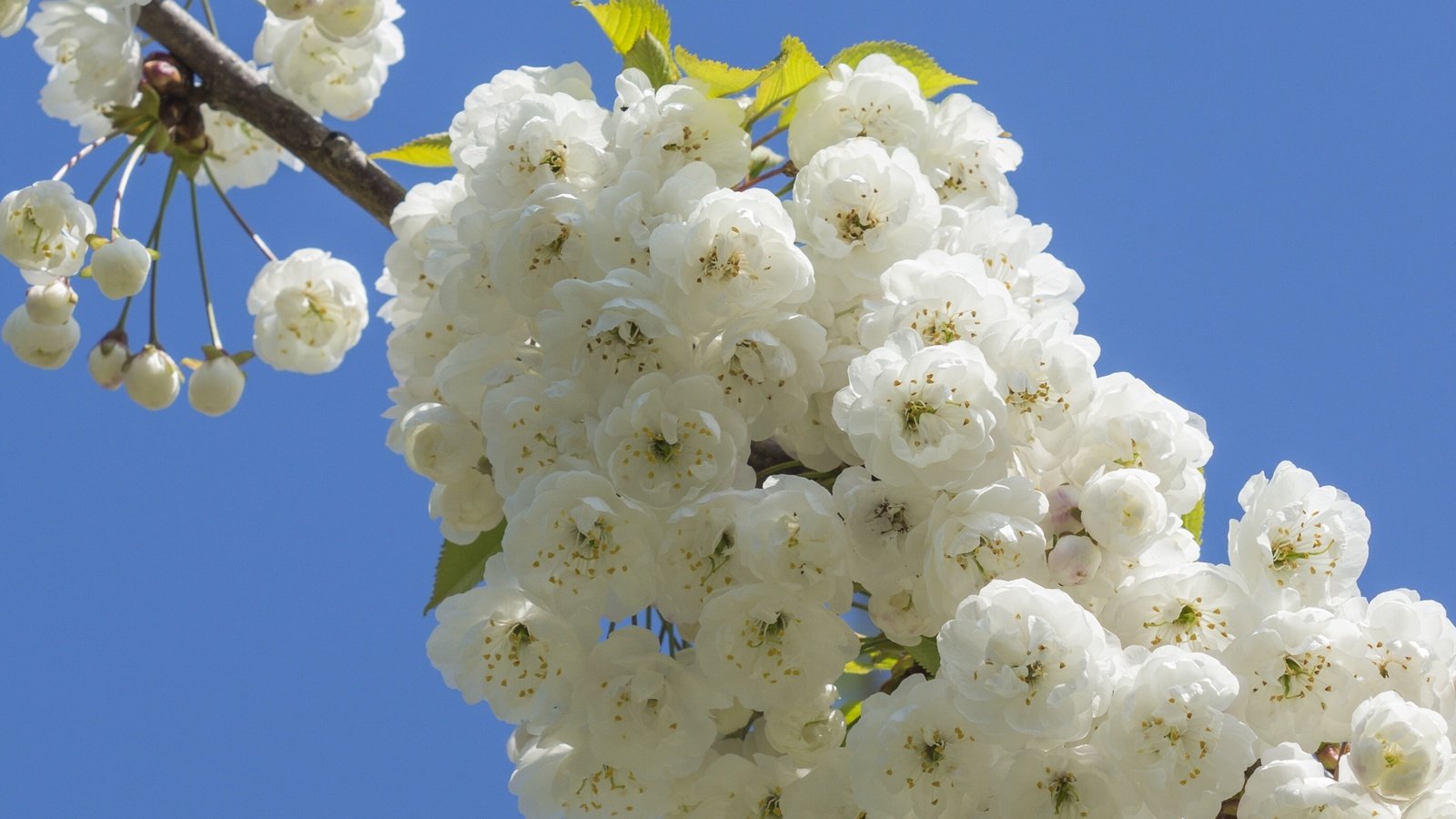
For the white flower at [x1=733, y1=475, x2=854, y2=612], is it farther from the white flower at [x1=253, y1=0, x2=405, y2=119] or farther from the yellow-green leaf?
the white flower at [x1=253, y1=0, x2=405, y2=119]

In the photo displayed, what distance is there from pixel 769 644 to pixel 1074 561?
0.33 metres

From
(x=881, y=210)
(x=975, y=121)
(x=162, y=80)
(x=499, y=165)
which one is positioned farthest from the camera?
(x=162, y=80)

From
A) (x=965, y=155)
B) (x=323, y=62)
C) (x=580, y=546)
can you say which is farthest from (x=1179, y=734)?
(x=323, y=62)

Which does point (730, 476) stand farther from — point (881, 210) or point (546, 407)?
point (881, 210)

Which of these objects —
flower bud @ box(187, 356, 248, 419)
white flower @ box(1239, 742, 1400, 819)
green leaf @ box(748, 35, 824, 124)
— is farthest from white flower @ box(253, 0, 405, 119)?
white flower @ box(1239, 742, 1400, 819)

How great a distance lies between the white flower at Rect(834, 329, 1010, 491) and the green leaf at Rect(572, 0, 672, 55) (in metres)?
0.73

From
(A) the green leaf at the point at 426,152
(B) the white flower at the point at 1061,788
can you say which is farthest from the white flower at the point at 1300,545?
(A) the green leaf at the point at 426,152

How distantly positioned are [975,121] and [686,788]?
942 mm

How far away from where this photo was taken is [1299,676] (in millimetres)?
1430

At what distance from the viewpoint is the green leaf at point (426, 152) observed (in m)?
2.14

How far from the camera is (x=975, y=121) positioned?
6.10 ft

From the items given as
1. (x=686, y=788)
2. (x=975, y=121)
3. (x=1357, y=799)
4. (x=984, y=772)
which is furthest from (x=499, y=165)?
(x=1357, y=799)

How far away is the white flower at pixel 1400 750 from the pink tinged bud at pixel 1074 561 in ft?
1.00

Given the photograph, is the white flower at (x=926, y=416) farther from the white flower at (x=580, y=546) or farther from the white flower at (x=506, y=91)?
the white flower at (x=506, y=91)
